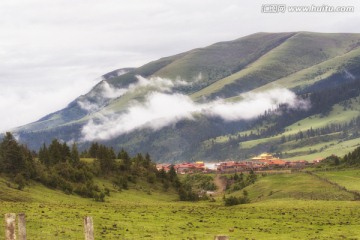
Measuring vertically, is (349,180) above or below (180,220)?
below

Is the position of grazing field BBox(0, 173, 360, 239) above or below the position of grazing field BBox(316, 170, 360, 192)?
above

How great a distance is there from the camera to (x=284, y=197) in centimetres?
12094

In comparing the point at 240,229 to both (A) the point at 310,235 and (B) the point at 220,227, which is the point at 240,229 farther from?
(A) the point at 310,235

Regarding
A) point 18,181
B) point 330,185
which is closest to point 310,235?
point 18,181

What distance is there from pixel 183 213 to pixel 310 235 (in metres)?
24.4

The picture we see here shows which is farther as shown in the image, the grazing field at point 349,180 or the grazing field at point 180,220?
the grazing field at point 349,180

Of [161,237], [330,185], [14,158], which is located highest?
[14,158]

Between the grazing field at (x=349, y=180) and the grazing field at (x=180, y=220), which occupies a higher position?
the grazing field at (x=180, y=220)

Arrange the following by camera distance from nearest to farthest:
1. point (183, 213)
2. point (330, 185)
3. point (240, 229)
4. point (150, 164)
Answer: point (240, 229) → point (183, 213) → point (330, 185) → point (150, 164)

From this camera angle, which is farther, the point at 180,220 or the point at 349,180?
the point at 349,180

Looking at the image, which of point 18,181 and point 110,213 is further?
point 18,181

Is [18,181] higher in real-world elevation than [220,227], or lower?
higher

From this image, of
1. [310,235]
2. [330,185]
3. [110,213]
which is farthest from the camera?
[330,185]

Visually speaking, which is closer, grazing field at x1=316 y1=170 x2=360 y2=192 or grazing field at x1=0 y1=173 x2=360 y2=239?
grazing field at x1=0 y1=173 x2=360 y2=239
